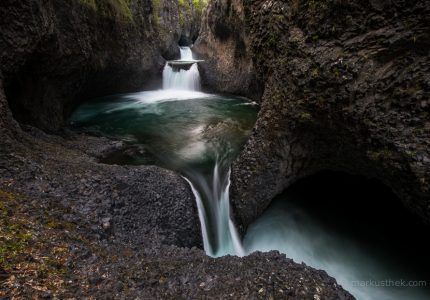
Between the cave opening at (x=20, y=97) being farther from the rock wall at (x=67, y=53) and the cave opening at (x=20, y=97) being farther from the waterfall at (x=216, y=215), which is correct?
the waterfall at (x=216, y=215)

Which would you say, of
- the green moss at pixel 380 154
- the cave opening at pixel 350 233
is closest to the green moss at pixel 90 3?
the cave opening at pixel 350 233

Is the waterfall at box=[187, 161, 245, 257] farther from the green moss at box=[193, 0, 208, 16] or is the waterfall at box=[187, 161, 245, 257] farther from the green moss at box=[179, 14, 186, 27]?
the green moss at box=[193, 0, 208, 16]

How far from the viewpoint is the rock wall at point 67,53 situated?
633 cm

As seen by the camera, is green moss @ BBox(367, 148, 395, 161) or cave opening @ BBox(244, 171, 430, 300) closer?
green moss @ BBox(367, 148, 395, 161)

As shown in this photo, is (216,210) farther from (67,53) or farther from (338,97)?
(67,53)

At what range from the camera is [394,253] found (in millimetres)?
6176

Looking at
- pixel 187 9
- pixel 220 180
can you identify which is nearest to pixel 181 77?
pixel 220 180

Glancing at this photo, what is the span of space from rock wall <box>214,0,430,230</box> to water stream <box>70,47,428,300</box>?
638mm

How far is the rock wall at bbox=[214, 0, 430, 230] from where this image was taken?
4270 millimetres

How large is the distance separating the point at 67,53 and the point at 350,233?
1012 cm

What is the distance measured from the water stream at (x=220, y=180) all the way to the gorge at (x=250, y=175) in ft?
0.14

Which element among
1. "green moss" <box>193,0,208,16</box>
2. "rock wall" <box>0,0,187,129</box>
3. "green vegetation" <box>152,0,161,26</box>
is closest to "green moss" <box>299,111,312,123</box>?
"rock wall" <box>0,0,187,129</box>

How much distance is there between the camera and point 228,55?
18516mm

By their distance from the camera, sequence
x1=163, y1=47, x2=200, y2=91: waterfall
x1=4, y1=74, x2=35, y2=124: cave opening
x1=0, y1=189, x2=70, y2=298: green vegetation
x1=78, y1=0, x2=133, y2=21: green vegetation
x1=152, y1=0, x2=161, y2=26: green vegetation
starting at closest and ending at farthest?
x1=0, y1=189, x2=70, y2=298: green vegetation
x1=4, y1=74, x2=35, y2=124: cave opening
x1=78, y1=0, x2=133, y2=21: green vegetation
x1=163, y1=47, x2=200, y2=91: waterfall
x1=152, y1=0, x2=161, y2=26: green vegetation
